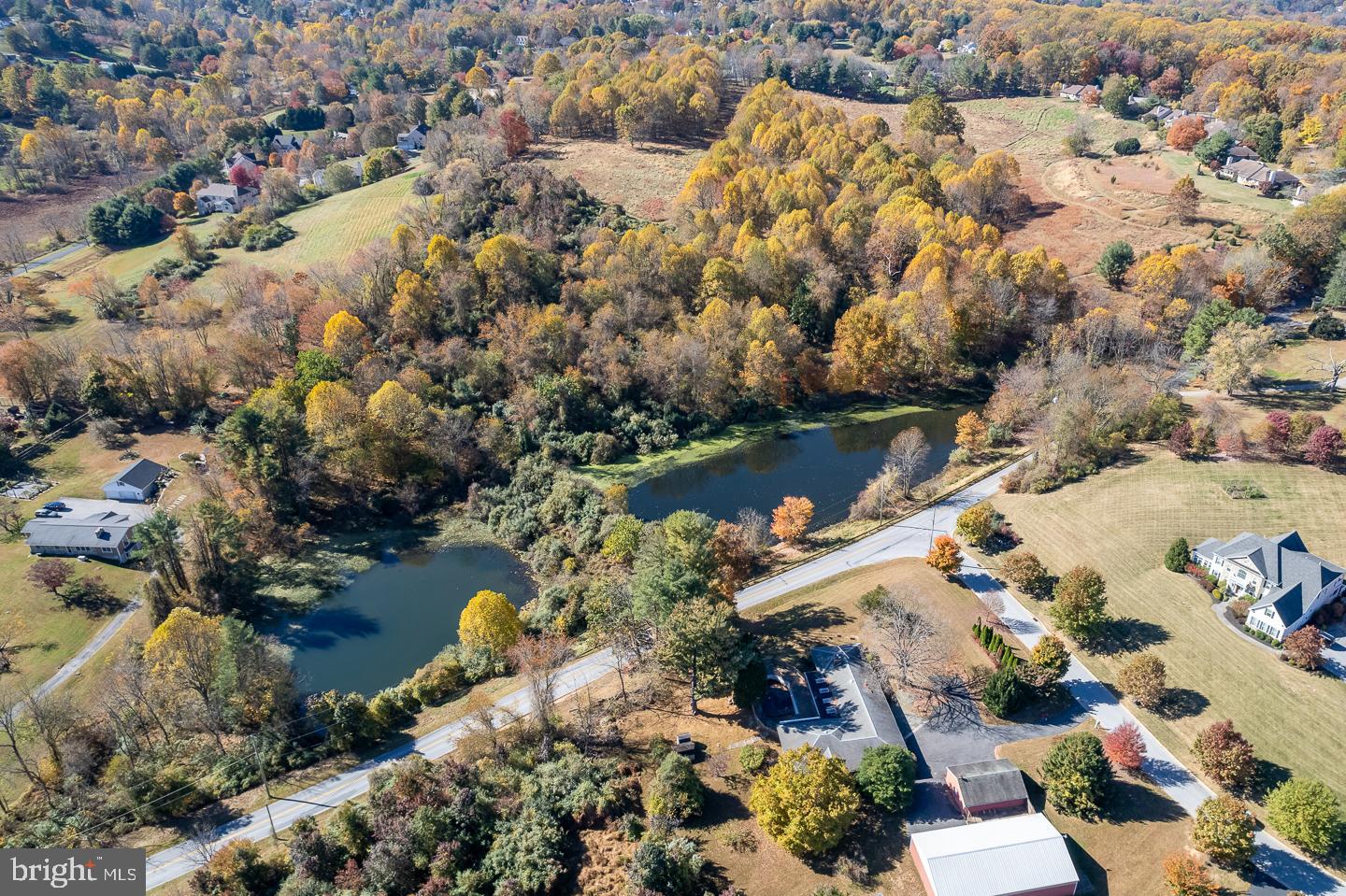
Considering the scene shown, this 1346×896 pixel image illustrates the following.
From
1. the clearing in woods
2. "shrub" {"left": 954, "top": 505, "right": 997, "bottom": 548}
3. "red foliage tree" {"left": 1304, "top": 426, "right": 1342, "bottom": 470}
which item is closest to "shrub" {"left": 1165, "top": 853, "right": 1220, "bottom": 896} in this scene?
"shrub" {"left": 954, "top": 505, "right": 997, "bottom": 548}

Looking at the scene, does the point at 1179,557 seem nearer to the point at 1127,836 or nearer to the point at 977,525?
the point at 977,525

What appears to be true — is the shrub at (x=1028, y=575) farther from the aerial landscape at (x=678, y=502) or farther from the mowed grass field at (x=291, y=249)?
the mowed grass field at (x=291, y=249)

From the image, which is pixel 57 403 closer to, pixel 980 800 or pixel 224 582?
pixel 224 582

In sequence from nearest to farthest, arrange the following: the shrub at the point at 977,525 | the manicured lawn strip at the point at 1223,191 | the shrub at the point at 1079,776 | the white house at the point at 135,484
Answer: the shrub at the point at 1079,776 → the shrub at the point at 977,525 → the white house at the point at 135,484 → the manicured lawn strip at the point at 1223,191

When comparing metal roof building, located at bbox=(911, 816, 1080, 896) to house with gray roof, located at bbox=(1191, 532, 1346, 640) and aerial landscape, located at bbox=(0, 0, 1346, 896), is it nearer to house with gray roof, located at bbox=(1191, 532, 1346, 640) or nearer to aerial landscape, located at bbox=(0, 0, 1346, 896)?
aerial landscape, located at bbox=(0, 0, 1346, 896)

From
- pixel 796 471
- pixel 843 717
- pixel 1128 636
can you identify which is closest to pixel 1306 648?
pixel 1128 636

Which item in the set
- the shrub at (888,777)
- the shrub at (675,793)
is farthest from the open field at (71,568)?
the shrub at (888,777)
